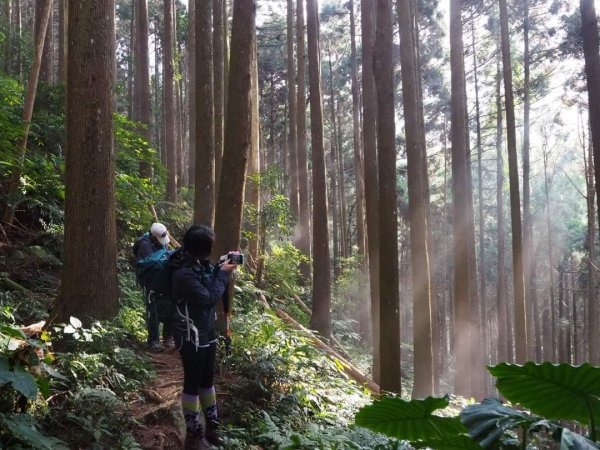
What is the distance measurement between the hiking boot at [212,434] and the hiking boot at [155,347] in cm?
229

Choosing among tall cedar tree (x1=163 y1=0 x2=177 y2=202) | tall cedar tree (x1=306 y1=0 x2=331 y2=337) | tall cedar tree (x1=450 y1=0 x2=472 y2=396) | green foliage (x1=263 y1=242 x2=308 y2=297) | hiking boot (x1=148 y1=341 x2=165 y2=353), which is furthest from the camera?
tall cedar tree (x1=163 y1=0 x2=177 y2=202)

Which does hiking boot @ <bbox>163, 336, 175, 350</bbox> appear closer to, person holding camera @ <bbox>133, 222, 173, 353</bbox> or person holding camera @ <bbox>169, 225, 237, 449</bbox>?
person holding camera @ <bbox>133, 222, 173, 353</bbox>

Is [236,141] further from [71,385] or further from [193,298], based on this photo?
[71,385]

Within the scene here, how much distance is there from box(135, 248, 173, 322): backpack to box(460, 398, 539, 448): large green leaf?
10.7 ft

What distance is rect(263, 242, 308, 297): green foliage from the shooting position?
1413 centimetres

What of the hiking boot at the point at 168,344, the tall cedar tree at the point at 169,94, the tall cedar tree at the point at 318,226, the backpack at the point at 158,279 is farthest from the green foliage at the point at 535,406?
the tall cedar tree at the point at 169,94

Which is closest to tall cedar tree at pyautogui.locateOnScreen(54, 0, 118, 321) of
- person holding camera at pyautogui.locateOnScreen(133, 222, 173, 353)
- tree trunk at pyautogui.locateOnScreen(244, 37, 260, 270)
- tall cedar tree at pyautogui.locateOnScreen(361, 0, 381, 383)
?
person holding camera at pyautogui.locateOnScreen(133, 222, 173, 353)

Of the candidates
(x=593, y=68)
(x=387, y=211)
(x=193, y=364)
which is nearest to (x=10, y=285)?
(x=193, y=364)

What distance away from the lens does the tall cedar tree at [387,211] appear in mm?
6809

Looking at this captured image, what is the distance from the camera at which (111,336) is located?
18.8 ft

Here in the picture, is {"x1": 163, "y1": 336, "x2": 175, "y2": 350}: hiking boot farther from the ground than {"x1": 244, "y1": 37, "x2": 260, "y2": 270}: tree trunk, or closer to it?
closer to it

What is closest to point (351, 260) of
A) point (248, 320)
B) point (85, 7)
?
point (248, 320)

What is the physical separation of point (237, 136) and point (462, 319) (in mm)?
9629

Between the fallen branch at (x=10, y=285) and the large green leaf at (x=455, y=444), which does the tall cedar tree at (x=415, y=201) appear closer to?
the fallen branch at (x=10, y=285)
